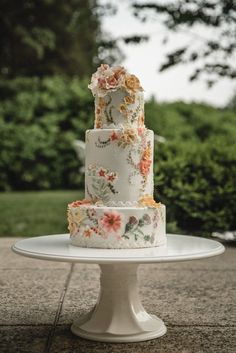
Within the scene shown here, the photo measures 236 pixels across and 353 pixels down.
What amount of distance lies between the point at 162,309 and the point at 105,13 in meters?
6.88

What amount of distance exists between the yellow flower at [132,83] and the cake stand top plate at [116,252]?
0.94 meters

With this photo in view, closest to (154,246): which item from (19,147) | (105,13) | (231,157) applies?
(231,157)

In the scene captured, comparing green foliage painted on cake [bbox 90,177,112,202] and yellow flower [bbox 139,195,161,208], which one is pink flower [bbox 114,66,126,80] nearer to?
green foliage painted on cake [bbox 90,177,112,202]

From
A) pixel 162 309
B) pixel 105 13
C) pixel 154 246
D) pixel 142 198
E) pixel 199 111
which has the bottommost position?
pixel 162 309

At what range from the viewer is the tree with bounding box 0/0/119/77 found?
2117 cm

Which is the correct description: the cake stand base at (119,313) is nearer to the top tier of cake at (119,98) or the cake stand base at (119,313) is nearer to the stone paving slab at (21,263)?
the top tier of cake at (119,98)

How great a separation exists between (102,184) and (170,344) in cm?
99

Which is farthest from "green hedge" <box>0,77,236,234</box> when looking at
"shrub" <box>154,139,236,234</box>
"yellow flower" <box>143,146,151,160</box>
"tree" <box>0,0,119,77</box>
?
"yellow flower" <box>143,146,151,160</box>

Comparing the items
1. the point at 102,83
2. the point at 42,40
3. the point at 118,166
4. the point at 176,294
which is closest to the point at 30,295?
the point at 176,294

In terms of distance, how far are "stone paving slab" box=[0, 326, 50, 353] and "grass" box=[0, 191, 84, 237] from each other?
4774mm

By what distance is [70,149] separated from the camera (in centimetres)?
1324

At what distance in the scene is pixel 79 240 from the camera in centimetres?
369

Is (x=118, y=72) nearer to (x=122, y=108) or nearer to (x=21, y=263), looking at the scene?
(x=122, y=108)

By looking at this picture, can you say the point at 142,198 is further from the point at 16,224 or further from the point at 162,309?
the point at 16,224
